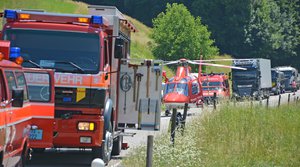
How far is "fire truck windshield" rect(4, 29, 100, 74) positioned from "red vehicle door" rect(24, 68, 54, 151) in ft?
1.86

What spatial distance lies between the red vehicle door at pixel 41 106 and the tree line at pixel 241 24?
8355 centimetres

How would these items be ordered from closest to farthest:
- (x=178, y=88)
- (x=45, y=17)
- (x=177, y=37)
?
1. (x=45, y=17)
2. (x=178, y=88)
3. (x=177, y=37)

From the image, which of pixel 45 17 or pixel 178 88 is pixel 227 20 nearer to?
pixel 178 88

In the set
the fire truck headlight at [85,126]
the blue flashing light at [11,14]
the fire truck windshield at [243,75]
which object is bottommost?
the fire truck headlight at [85,126]

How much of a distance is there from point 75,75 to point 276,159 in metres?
4.42

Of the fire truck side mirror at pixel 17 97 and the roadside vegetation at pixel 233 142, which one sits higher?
the fire truck side mirror at pixel 17 97

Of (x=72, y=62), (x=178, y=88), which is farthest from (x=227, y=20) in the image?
(x=72, y=62)

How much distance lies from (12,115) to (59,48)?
13.8ft

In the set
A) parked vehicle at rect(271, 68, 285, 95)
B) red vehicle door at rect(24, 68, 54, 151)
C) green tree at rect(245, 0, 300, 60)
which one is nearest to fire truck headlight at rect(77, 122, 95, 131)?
red vehicle door at rect(24, 68, 54, 151)

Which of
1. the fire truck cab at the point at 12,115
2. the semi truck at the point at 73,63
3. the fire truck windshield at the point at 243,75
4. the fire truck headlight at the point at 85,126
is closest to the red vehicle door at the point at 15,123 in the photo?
the fire truck cab at the point at 12,115

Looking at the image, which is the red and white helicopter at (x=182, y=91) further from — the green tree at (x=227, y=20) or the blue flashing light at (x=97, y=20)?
the green tree at (x=227, y=20)

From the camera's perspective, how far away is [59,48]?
52.4 ft

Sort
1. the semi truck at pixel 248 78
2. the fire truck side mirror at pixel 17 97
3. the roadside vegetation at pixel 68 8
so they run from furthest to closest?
the roadside vegetation at pixel 68 8 < the semi truck at pixel 248 78 < the fire truck side mirror at pixel 17 97

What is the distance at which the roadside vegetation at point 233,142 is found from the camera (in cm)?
1509
